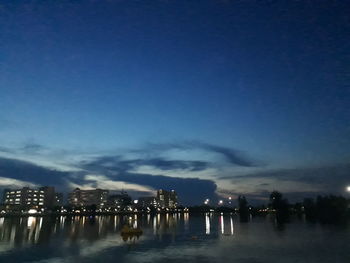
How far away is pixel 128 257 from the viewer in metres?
58.1

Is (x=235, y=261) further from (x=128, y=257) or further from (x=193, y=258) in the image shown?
(x=128, y=257)

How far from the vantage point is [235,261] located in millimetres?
53312

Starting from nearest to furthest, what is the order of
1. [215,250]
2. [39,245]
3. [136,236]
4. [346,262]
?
[346,262] < [215,250] < [39,245] < [136,236]

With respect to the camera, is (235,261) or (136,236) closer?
(235,261)

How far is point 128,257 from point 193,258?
1183 centimetres

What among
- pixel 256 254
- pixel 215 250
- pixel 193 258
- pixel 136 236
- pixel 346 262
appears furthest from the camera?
pixel 136 236

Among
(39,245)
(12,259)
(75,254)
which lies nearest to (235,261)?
(75,254)

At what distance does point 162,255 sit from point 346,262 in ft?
102

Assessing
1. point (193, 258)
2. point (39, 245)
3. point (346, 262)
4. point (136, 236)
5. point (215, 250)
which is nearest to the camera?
point (346, 262)

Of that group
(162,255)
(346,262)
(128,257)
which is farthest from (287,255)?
(128,257)

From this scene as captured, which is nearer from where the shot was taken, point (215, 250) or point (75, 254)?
point (75, 254)

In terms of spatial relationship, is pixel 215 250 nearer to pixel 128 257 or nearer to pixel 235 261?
pixel 235 261

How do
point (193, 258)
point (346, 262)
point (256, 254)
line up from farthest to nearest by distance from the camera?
point (256, 254) → point (193, 258) → point (346, 262)

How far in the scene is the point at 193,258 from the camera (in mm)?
56062
